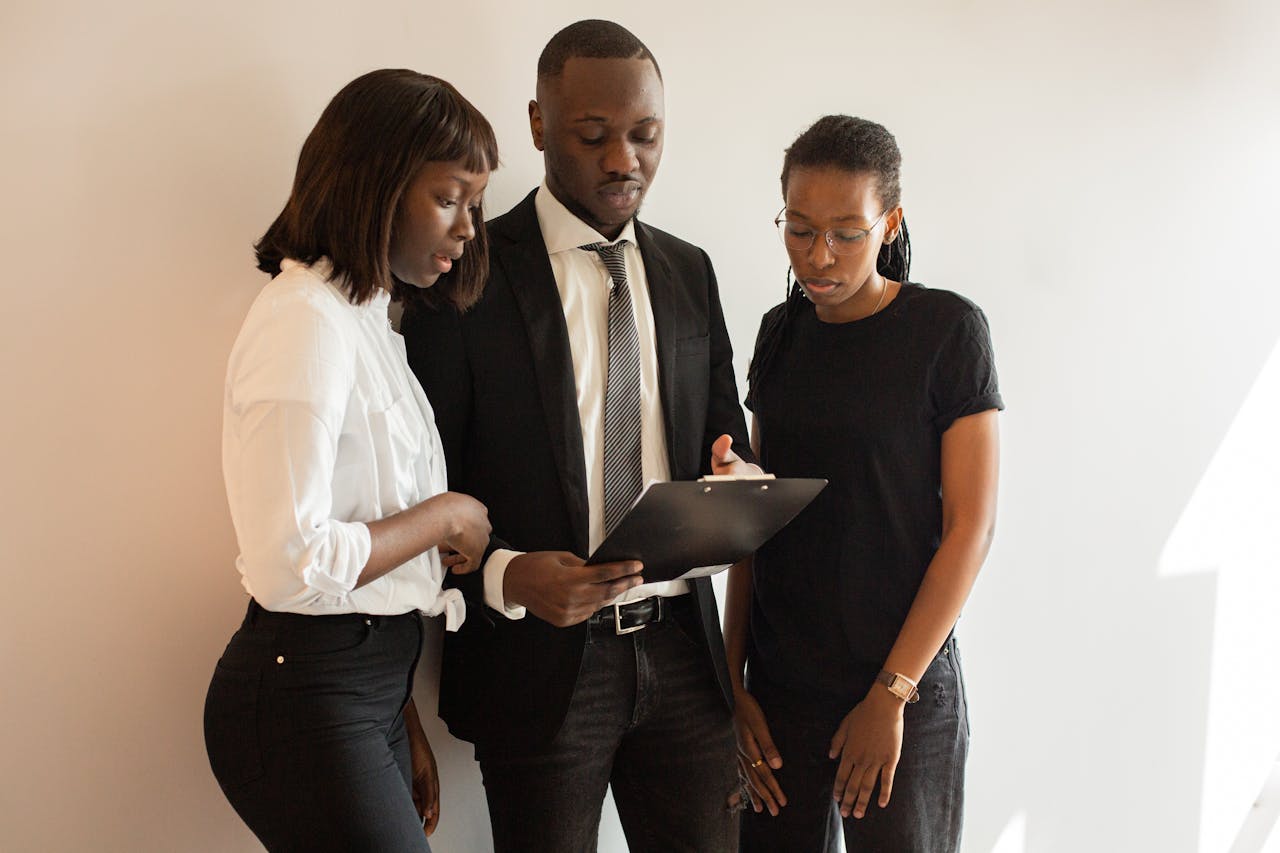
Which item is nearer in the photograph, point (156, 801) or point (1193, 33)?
point (156, 801)

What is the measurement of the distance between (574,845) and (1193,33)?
2685 mm

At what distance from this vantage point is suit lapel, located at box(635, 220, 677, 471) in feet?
6.08

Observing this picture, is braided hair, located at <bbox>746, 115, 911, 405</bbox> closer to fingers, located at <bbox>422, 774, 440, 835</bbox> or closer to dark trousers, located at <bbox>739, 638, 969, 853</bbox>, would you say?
dark trousers, located at <bbox>739, 638, 969, 853</bbox>

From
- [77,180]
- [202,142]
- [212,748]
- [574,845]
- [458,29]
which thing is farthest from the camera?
[458,29]

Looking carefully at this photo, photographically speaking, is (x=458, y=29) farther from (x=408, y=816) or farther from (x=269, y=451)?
(x=408, y=816)

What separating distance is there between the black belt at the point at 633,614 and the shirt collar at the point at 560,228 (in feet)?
1.92

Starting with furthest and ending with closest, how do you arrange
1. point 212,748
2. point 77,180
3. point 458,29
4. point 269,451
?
point 458,29 < point 77,180 < point 212,748 < point 269,451

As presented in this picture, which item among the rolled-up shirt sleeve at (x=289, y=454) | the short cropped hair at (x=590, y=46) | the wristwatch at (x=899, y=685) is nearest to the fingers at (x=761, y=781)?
the wristwatch at (x=899, y=685)

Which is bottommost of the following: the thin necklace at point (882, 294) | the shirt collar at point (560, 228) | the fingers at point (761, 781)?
the fingers at point (761, 781)

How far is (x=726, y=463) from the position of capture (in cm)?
174

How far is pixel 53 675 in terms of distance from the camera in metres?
1.58

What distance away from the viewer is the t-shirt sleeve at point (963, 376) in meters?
1.80

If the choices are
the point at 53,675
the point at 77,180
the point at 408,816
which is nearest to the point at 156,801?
the point at 53,675

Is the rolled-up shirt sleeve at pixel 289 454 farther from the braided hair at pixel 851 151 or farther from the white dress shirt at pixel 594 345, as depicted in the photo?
the braided hair at pixel 851 151
